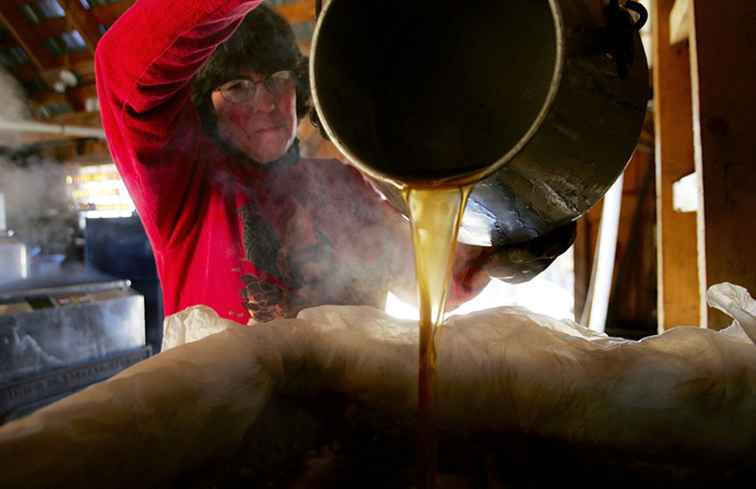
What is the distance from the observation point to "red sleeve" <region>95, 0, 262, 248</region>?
41.3 inches

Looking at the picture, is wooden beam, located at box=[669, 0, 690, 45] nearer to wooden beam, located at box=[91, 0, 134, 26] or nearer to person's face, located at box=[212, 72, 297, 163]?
person's face, located at box=[212, 72, 297, 163]

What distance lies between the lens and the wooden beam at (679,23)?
1425 millimetres

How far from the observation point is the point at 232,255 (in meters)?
1.67

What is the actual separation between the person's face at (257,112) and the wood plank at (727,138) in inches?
43.8

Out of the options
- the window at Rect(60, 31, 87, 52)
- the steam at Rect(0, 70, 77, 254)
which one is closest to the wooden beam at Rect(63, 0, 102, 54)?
the window at Rect(60, 31, 87, 52)

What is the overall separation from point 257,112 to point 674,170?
4.42ft

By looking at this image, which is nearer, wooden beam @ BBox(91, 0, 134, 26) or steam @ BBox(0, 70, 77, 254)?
wooden beam @ BBox(91, 0, 134, 26)

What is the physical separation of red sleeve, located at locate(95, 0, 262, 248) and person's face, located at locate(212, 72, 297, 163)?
98mm

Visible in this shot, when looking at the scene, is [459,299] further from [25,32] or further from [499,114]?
[25,32]

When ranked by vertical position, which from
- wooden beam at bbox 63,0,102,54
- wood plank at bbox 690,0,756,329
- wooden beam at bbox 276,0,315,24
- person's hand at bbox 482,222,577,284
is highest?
wooden beam at bbox 63,0,102,54

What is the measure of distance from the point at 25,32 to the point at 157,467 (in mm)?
6448

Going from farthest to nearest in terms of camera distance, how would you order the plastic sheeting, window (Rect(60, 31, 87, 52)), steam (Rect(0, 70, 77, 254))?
steam (Rect(0, 70, 77, 254)) → window (Rect(60, 31, 87, 52)) → the plastic sheeting

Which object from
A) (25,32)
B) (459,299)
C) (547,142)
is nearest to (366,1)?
(547,142)

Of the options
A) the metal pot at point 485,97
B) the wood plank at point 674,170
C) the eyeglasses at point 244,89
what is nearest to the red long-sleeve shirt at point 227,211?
the eyeglasses at point 244,89
